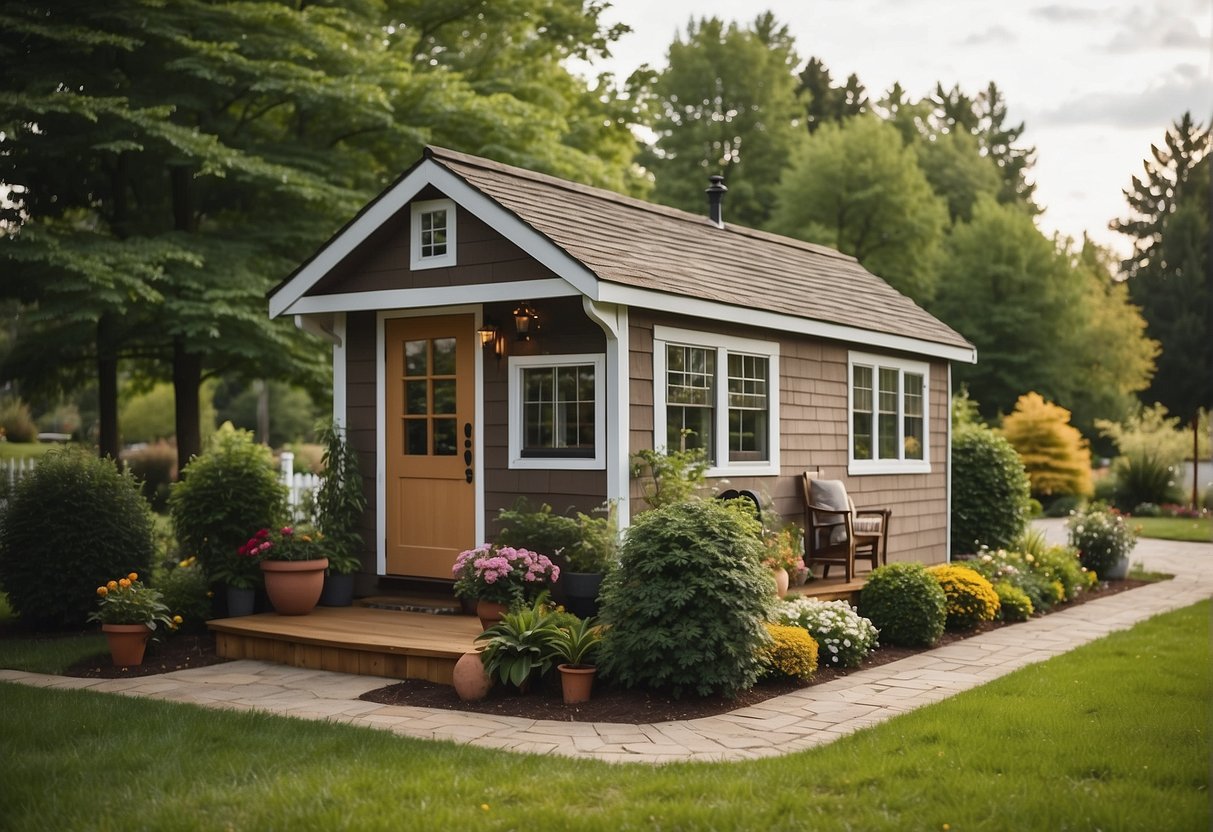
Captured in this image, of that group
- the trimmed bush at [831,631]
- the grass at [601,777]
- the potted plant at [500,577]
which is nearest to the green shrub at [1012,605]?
the trimmed bush at [831,631]

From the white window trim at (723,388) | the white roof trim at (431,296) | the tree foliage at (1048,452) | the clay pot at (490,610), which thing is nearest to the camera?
the clay pot at (490,610)

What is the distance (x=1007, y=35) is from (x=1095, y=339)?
2844cm

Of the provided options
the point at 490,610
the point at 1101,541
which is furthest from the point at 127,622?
the point at 1101,541

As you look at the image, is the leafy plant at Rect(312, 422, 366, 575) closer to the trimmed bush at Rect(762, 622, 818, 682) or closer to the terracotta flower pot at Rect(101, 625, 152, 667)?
the terracotta flower pot at Rect(101, 625, 152, 667)

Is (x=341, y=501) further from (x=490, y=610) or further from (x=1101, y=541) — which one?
(x=1101, y=541)

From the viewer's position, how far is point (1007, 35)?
10734 mm

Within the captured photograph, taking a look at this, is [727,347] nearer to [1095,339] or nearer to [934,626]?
[934,626]

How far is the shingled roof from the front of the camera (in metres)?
8.87

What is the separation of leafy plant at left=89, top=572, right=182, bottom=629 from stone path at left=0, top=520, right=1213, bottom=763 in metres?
0.53

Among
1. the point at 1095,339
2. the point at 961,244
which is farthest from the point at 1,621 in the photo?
Answer: the point at 1095,339

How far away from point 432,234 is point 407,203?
0.32 meters

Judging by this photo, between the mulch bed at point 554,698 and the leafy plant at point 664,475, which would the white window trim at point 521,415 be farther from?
the mulch bed at point 554,698

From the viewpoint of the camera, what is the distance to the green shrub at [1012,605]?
1070cm

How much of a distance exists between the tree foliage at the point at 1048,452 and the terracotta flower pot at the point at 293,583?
18831mm
